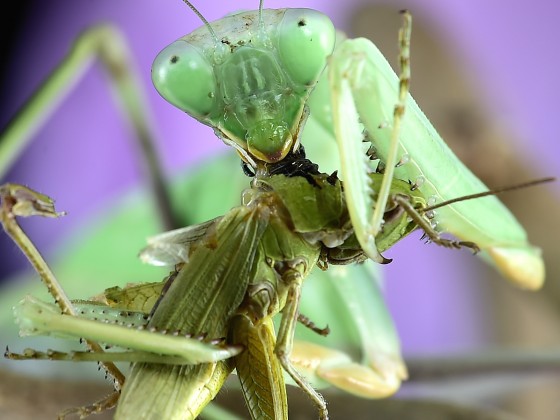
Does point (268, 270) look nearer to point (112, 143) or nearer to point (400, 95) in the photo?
point (400, 95)

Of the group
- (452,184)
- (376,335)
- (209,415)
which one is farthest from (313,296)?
(452,184)

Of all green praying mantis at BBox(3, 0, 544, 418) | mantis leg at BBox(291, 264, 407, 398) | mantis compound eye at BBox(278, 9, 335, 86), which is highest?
mantis compound eye at BBox(278, 9, 335, 86)

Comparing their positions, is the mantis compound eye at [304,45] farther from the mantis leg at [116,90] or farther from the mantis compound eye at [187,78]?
the mantis leg at [116,90]

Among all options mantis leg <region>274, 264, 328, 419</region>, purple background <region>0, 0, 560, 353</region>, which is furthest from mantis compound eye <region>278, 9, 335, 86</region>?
purple background <region>0, 0, 560, 353</region>

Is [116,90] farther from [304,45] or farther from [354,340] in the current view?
[304,45]

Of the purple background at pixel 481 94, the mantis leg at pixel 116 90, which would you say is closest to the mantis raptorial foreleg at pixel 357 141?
the mantis leg at pixel 116 90

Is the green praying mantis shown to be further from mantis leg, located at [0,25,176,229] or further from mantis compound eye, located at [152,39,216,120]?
mantis leg, located at [0,25,176,229]
